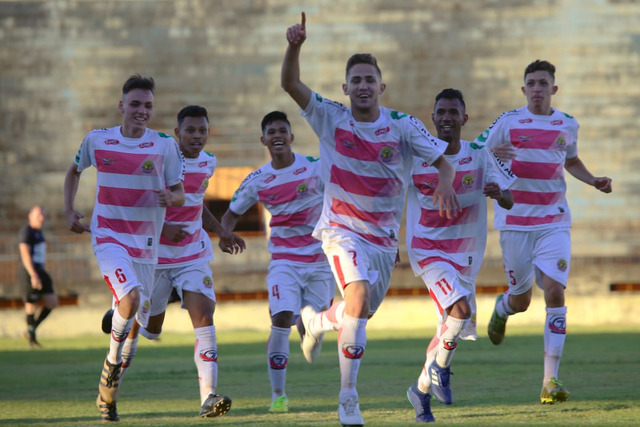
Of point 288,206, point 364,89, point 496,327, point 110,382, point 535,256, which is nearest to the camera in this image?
point 364,89

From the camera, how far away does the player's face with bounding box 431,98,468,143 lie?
8977mm

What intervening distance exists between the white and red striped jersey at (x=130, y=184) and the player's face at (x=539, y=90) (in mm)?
3485

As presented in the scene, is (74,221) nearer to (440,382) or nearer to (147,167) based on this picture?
(147,167)

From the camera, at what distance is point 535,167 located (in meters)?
10.3

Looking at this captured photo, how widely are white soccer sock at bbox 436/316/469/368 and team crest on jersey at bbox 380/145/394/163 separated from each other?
1512 mm

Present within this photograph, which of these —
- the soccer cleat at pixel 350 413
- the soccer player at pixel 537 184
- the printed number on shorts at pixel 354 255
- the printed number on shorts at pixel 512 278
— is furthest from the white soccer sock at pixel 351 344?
the printed number on shorts at pixel 512 278

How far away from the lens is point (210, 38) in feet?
75.4

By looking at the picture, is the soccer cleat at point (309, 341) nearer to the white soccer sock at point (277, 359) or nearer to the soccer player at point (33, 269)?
the white soccer sock at point (277, 359)

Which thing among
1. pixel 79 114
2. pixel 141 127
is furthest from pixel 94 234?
pixel 79 114

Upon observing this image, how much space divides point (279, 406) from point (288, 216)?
202cm

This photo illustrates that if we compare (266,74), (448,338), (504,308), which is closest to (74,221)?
(448,338)

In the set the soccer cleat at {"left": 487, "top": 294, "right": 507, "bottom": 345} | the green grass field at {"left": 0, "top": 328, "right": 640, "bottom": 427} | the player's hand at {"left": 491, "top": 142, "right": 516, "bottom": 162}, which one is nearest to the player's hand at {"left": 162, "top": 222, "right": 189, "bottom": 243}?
the green grass field at {"left": 0, "top": 328, "right": 640, "bottom": 427}

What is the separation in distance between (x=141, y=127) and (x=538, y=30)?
15.5 m

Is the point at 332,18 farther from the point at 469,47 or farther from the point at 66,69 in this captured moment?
the point at 66,69
